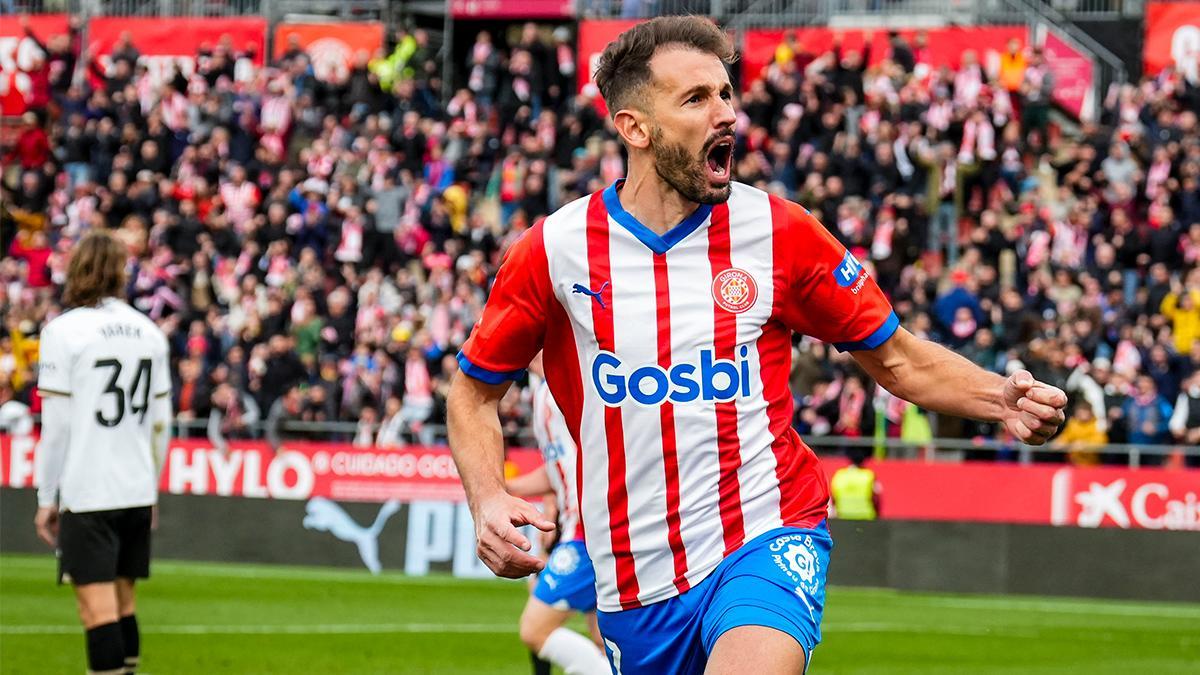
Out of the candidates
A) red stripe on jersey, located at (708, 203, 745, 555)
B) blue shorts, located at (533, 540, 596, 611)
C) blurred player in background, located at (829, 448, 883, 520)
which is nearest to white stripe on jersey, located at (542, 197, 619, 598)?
red stripe on jersey, located at (708, 203, 745, 555)

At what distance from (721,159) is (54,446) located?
16.2ft

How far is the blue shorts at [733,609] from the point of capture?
523 centimetres

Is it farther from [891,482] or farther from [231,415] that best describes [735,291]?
[231,415]

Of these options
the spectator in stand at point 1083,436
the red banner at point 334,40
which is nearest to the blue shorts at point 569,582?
the spectator in stand at point 1083,436

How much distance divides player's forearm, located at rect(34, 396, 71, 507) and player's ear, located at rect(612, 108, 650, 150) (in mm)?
4575

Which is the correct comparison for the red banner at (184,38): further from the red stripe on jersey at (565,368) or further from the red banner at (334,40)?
the red stripe on jersey at (565,368)

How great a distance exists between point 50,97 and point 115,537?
2558 cm

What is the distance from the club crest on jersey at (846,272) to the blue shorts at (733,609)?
2.39ft

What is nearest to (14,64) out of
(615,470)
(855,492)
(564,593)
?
(855,492)

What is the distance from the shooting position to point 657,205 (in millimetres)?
5621

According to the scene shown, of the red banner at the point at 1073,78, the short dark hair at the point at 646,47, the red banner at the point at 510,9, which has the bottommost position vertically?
the short dark hair at the point at 646,47

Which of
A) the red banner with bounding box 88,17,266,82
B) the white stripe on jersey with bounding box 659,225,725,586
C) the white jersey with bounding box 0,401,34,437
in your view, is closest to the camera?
the white stripe on jersey with bounding box 659,225,725,586

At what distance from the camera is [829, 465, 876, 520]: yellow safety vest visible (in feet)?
63.3

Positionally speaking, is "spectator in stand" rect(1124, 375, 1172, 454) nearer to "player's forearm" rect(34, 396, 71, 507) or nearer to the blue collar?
"player's forearm" rect(34, 396, 71, 507)
